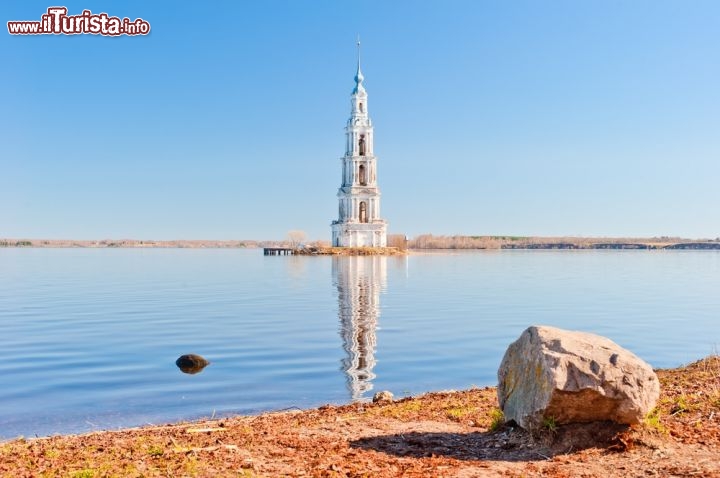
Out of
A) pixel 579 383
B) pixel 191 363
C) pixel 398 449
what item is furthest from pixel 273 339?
pixel 579 383

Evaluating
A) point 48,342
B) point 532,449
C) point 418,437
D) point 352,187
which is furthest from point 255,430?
point 352,187

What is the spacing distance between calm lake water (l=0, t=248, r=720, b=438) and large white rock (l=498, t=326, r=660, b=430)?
7.36 m

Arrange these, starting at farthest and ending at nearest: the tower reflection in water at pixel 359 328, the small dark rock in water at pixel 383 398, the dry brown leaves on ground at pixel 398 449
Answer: the tower reflection in water at pixel 359 328 < the small dark rock in water at pixel 383 398 < the dry brown leaves on ground at pixel 398 449

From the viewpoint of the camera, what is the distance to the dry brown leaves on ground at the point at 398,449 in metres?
8.69

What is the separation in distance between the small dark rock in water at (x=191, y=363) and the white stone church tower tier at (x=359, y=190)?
109m

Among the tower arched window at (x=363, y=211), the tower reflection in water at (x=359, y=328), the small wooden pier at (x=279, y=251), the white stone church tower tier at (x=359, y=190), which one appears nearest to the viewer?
the tower reflection in water at (x=359, y=328)

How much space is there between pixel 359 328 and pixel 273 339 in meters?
4.37

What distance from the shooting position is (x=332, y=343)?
2567cm

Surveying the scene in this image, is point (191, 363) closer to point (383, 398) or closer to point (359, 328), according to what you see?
point (383, 398)

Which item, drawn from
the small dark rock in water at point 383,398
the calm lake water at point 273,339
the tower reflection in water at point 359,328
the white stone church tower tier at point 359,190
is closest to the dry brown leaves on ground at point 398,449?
the small dark rock in water at point 383,398

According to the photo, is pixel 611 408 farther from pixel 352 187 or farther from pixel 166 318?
pixel 352 187

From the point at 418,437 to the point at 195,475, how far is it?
3.41 meters

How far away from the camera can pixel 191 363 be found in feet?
67.6

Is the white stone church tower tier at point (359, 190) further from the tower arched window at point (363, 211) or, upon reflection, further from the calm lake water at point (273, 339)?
the calm lake water at point (273, 339)
